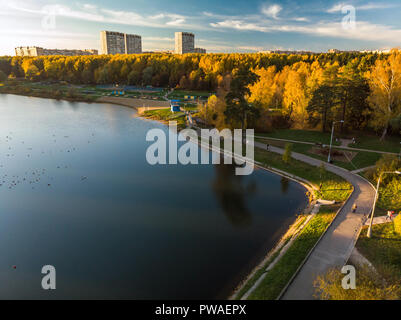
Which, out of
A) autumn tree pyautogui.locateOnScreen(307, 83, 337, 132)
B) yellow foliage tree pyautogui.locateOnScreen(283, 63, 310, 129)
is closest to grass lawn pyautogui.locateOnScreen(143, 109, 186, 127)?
yellow foliage tree pyautogui.locateOnScreen(283, 63, 310, 129)

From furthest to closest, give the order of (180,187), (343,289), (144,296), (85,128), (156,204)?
1. (85,128)
2. (180,187)
3. (156,204)
4. (144,296)
5. (343,289)

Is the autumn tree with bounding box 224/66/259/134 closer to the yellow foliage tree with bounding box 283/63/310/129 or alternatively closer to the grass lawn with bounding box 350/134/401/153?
the yellow foliage tree with bounding box 283/63/310/129

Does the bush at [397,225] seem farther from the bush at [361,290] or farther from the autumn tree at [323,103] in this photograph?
the autumn tree at [323,103]

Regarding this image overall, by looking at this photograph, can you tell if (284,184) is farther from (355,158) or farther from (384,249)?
(384,249)

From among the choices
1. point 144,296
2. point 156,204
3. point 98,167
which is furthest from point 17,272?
point 98,167

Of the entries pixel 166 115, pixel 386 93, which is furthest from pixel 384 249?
pixel 166 115

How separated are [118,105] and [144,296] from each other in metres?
84.2

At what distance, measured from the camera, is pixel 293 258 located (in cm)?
1745

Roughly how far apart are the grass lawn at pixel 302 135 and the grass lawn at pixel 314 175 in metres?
9.26

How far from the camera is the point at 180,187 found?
29203 millimetres

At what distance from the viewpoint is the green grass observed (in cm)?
1484

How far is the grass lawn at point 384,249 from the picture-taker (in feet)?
51.3

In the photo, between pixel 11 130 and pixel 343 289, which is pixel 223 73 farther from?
pixel 343 289

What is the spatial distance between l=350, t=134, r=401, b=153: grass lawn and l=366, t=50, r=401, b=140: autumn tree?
1.38 metres
